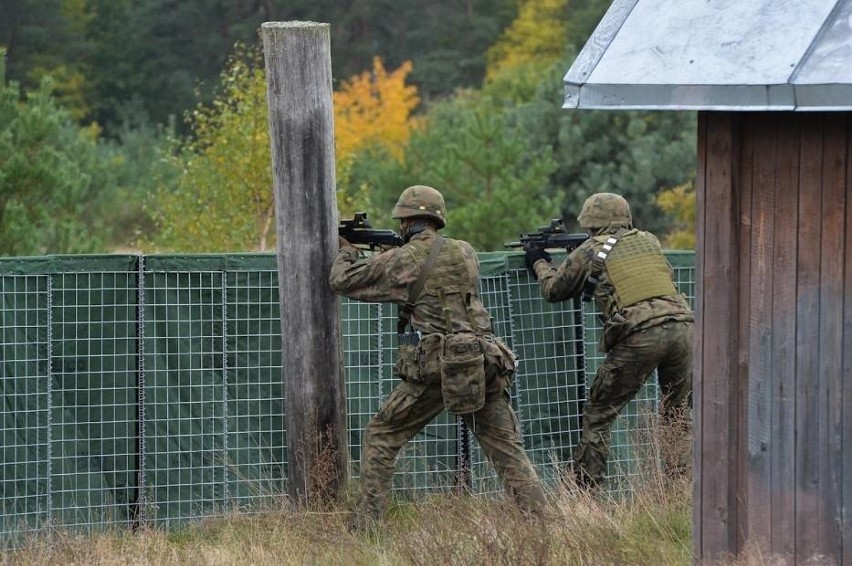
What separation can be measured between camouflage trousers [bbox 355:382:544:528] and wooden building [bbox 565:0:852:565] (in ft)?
6.06

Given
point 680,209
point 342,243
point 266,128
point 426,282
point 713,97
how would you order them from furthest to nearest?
point 680,209
point 266,128
point 342,243
point 426,282
point 713,97

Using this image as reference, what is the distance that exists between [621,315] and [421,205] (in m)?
1.52

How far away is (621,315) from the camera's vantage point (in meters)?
8.00

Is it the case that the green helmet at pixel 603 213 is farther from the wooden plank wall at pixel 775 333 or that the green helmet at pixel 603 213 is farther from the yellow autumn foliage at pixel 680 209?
the yellow autumn foliage at pixel 680 209

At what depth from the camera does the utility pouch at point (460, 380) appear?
23.1 ft

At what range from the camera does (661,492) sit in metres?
7.27

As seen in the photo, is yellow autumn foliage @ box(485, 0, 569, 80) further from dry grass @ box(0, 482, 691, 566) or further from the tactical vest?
dry grass @ box(0, 482, 691, 566)

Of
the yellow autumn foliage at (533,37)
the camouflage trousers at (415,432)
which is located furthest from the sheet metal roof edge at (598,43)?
the yellow autumn foliage at (533,37)

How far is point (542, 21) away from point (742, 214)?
44472 millimetres

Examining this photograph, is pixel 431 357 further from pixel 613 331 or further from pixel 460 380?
pixel 613 331

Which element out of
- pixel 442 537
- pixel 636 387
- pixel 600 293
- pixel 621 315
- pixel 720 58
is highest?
pixel 720 58

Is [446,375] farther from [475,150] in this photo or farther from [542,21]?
[542,21]

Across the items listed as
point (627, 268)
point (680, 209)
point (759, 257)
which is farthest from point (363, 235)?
point (680, 209)

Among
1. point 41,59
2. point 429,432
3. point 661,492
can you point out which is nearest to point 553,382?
point 429,432
